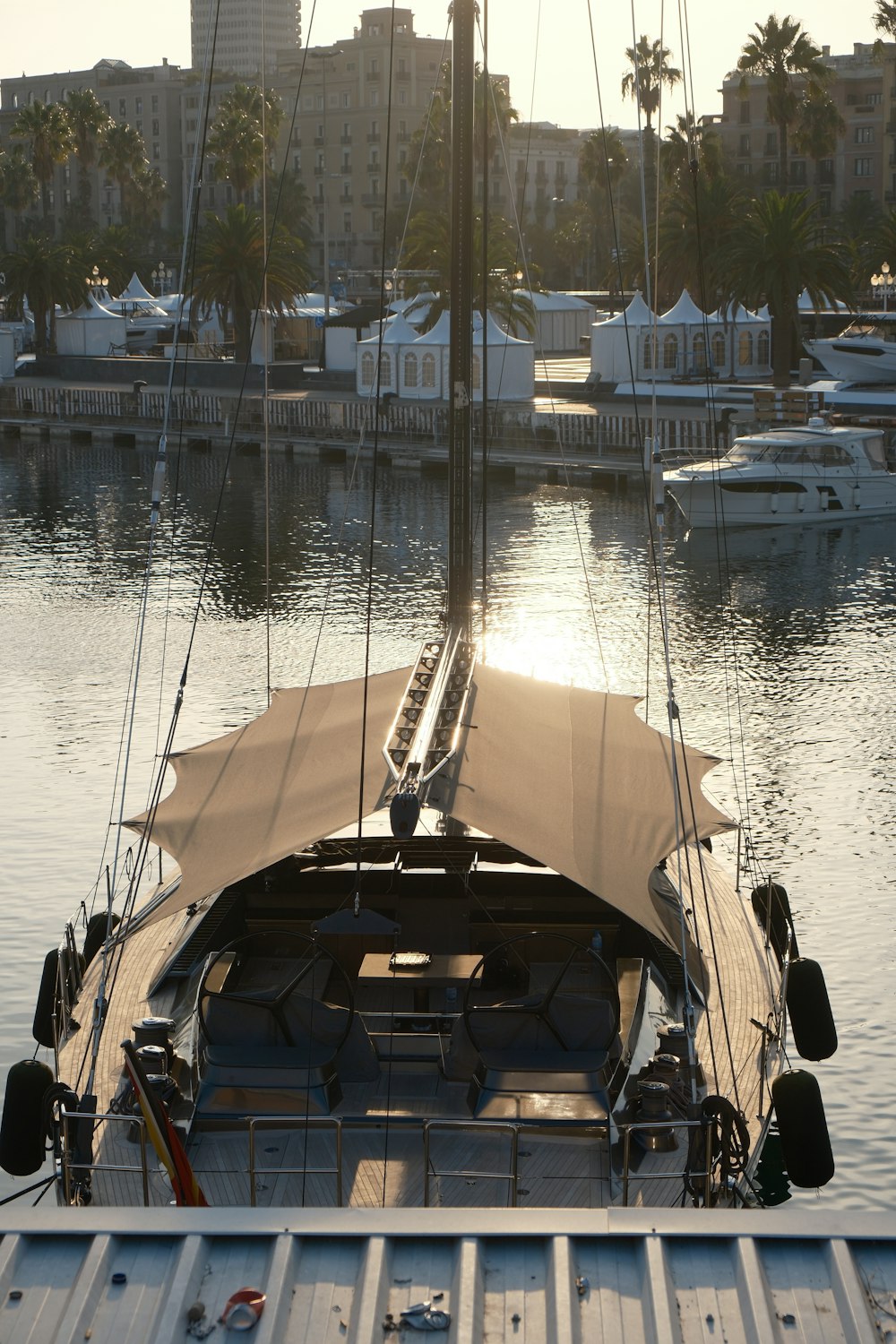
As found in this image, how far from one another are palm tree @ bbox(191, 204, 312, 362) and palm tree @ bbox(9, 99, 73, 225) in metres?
29.4

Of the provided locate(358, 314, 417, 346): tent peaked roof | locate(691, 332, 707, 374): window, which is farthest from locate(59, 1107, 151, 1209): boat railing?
locate(691, 332, 707, 374): window

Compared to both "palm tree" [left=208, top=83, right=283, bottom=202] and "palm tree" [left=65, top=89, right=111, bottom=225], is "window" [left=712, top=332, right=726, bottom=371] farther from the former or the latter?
"palm tree" [left=65, top=89, right=111, bottom=225]

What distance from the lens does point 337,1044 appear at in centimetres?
1037

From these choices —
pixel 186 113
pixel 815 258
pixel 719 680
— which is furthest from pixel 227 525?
pixel 186 113

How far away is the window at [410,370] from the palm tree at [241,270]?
8.89m

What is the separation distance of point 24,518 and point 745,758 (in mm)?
30907

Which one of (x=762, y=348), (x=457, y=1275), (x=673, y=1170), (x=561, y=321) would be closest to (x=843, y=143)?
(x=561, y=321)

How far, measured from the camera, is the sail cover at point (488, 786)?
11.0m

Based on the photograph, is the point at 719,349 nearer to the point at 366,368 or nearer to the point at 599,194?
the point at 366,368

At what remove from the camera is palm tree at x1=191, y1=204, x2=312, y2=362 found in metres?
68.6

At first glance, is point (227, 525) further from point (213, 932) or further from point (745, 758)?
point (213, 932)

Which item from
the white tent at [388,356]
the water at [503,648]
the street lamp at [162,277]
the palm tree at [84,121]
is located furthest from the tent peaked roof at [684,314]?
the street lamp at [162,277]

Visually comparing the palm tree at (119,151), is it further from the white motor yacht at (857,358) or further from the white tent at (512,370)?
the white motor yacht at (857,358)

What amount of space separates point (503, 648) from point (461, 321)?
16758 mm
